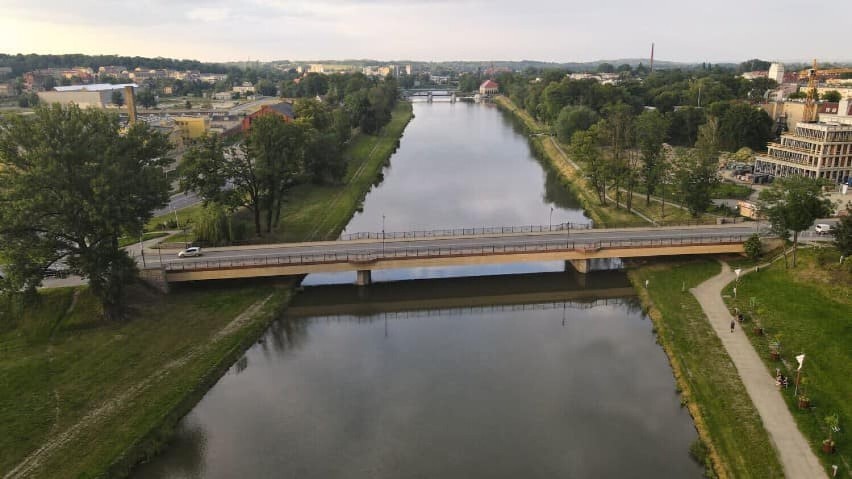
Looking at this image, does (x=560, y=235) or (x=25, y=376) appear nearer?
(x=25, y=376)

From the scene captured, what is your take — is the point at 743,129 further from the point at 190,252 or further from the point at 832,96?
the point at 190,252

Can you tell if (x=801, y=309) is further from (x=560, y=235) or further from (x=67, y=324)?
(x=67, y=324)

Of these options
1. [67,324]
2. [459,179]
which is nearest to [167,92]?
[459,179]

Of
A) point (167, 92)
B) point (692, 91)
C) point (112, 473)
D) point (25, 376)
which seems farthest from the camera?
point (167, 92)

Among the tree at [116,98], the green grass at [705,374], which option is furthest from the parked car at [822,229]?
the tree at [116,98]

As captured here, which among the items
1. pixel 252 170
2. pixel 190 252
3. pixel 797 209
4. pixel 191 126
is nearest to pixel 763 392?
pixel 797 209

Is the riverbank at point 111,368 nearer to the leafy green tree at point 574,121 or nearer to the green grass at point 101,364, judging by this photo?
the green grass at point 101,364

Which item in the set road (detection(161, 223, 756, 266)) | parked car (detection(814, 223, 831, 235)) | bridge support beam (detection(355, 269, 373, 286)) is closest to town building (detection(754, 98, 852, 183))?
parked car (detection(814, 223, 831, 235))
